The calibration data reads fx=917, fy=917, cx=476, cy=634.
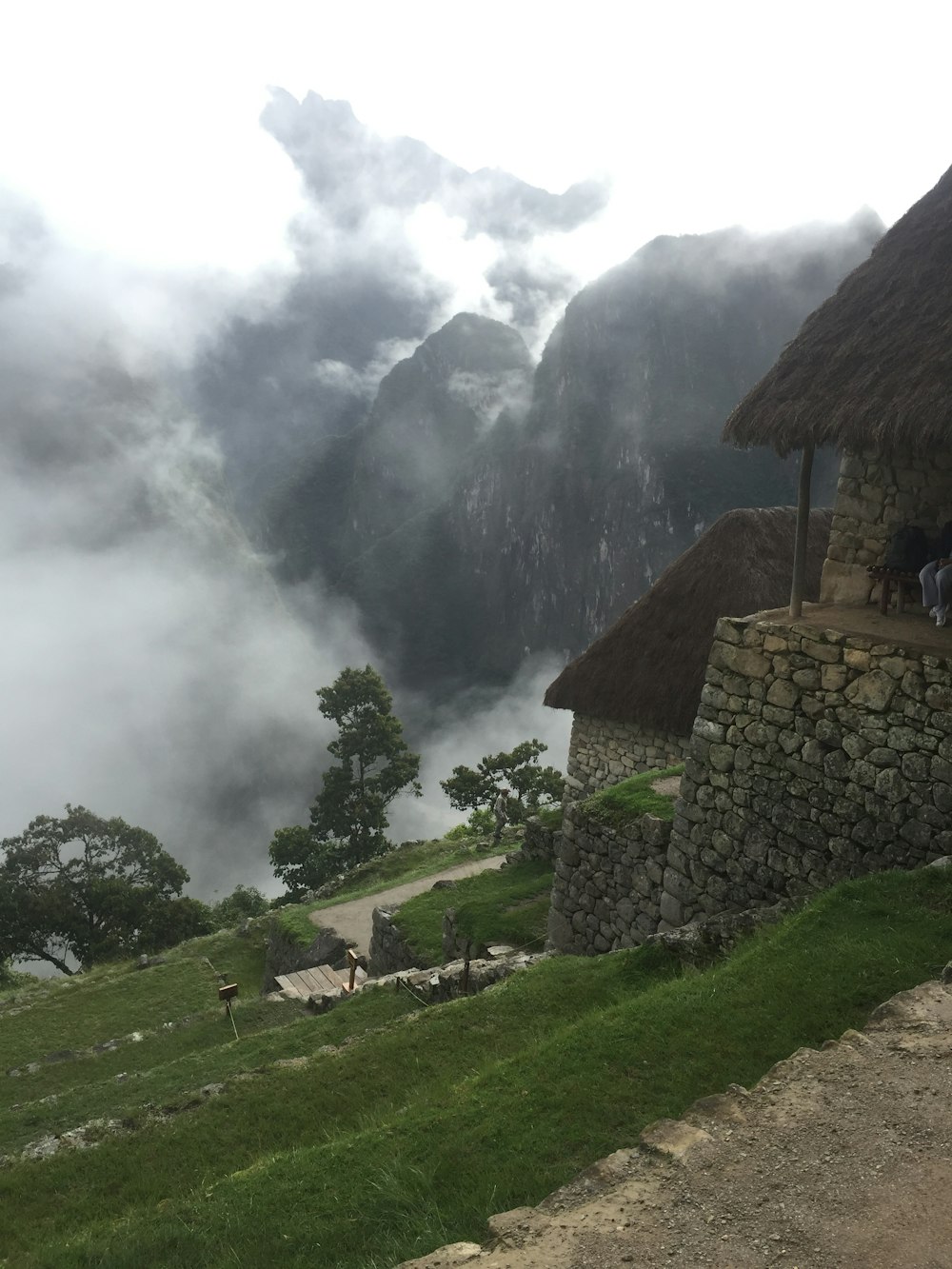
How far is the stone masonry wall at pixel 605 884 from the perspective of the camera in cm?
945

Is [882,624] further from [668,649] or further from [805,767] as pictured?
[668,649]

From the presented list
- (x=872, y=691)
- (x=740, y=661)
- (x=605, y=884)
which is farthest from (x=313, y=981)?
(x=872, y=691)

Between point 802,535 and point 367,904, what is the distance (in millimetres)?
14434

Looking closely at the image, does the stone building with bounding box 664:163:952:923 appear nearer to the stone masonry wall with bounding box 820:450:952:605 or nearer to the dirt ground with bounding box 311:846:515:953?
the stone masonry wall with bounding box 820:450:952:605

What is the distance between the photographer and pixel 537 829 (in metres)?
15.3

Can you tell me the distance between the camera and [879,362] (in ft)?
26.5

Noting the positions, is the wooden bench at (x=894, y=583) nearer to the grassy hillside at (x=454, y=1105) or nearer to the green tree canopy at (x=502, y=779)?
the grassy hillside at (x=454, y=1105)

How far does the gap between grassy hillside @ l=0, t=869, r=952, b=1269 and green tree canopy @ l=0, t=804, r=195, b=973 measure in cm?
2079

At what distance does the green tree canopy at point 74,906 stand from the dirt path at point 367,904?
1092cm

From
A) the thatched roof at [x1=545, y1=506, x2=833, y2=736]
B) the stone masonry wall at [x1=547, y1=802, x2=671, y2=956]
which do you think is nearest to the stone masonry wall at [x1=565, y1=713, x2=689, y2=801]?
the thatched roof at [x1=545, y1=506, x2=833, y2=736]

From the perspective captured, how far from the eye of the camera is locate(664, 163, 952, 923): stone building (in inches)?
286

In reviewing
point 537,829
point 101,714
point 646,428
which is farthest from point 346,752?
point 101,714

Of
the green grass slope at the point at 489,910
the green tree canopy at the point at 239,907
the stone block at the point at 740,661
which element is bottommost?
the green tree canopy at the point at 239,907

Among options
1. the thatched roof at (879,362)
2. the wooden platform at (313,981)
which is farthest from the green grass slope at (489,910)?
the thatched roof at (879,362)
